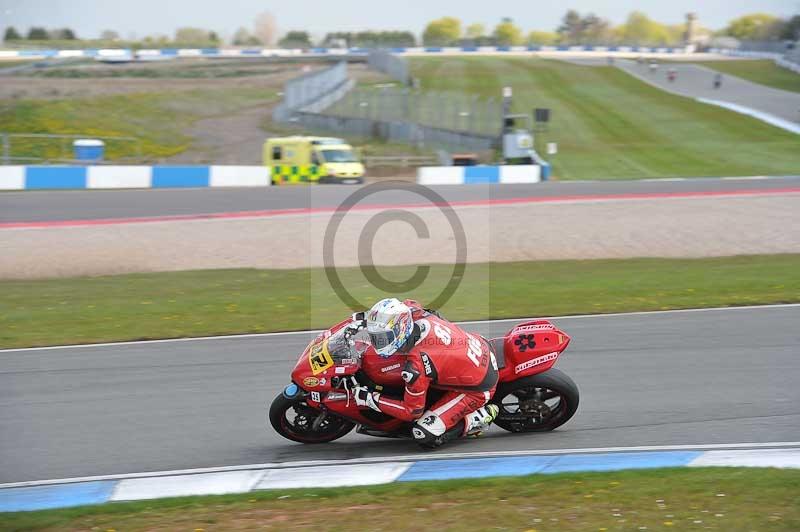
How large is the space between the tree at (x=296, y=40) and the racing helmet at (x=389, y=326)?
115094mm

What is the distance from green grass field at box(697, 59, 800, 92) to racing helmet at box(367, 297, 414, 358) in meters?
62.2

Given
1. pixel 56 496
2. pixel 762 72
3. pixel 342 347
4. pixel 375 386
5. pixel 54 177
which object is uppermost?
pixel 762 72

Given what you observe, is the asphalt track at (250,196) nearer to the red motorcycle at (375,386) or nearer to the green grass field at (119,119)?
the green grass field at (119,119)

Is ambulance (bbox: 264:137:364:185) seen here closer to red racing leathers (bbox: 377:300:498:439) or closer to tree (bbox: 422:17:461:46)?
red racing leathers (bbox: 377:300:498:439)

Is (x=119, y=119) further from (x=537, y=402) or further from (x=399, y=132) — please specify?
(x=537, y=402)

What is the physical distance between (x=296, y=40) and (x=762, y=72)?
239ft

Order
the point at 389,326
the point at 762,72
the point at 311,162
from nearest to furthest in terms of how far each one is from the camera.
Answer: the point at 389,326 < the point at 311,162 < the point at 762,72

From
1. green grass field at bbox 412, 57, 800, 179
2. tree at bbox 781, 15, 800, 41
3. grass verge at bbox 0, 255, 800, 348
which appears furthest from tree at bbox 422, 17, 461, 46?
grass verge at bbox 0, 255, 800, 348

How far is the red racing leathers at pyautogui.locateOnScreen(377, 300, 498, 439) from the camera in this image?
762cm

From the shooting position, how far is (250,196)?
2620 cm

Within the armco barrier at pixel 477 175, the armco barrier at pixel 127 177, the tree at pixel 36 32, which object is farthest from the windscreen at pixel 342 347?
the armco barrier at pixel 127 177

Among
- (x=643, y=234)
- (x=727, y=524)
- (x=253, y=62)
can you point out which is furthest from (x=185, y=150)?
(x=253, y=62)

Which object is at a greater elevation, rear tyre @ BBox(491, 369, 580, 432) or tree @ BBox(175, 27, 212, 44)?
tree @ BBox(175, 27, 212, 44)

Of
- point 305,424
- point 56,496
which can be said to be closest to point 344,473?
point 305,424
